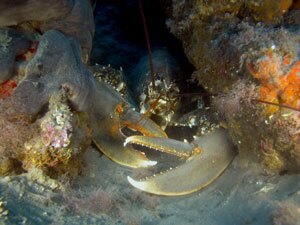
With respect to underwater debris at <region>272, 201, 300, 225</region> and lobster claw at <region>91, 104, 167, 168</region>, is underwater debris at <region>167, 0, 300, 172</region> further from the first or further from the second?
lobster claw at <region>91, 104, 167, 168</region>

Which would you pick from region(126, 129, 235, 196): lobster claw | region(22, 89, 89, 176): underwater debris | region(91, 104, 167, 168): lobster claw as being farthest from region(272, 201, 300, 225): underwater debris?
region(22, 89, 89, 176): underwater debris

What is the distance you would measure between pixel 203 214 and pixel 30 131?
1.82 meters

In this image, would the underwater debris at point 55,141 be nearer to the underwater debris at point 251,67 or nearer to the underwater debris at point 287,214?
the underwater debris at point 251,67

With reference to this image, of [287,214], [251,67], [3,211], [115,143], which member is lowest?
[287,214]

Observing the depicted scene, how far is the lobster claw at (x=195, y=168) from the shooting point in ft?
10.6

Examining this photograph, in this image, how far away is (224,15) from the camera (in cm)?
338

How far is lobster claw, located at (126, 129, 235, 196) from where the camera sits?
3.23m

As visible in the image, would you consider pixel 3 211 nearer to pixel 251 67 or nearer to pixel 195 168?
pixel 195 168

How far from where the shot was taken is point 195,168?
340 centimetres

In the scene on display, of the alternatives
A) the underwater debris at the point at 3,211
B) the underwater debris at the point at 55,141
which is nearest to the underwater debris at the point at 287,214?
the underwater debris at the point at 55,141

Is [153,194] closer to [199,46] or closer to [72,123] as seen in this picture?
[72,123]

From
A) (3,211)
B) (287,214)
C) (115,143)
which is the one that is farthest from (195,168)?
(3,211)

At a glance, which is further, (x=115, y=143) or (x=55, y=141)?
(x=115, y=143)

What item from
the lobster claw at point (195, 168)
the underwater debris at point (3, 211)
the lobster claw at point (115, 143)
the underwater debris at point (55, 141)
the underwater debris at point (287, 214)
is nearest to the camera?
the underwater debris at point (3, 211)
